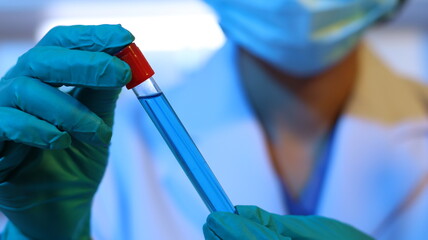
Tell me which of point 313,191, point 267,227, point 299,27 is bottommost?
point 313,191

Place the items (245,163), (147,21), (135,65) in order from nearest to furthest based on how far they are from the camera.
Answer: (135,65) < (245,163) < (147,21)

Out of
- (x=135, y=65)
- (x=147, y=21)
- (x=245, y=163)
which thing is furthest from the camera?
(x=147, y=21)

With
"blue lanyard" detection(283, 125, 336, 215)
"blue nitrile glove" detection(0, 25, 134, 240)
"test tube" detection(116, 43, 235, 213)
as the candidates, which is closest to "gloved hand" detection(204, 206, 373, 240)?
"test tube" detection(116, 43, 235, 213)

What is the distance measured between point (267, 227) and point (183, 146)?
111 millimetres

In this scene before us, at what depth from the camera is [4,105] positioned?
0.54m

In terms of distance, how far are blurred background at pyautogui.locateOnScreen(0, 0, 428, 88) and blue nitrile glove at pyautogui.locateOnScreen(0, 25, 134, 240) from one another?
0.75 metres

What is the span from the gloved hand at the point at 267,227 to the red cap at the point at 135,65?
0.45 feet

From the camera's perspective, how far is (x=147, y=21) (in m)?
1.57

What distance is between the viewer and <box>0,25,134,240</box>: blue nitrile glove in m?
0.50

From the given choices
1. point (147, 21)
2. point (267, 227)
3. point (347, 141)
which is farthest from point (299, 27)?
point (147, 21)

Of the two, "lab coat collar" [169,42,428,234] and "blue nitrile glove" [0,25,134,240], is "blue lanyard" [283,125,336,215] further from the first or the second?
"blue nitrile glove" [0,25,134,240]

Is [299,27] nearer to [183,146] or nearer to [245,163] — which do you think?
[245,163]

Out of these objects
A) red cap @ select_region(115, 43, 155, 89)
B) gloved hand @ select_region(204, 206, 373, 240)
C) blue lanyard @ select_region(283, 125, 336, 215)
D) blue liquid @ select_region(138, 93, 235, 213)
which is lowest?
blue lanyard @ select_region(283, 125, 336, 215)

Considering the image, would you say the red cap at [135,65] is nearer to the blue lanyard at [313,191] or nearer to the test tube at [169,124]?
the test tube at [169,124]
